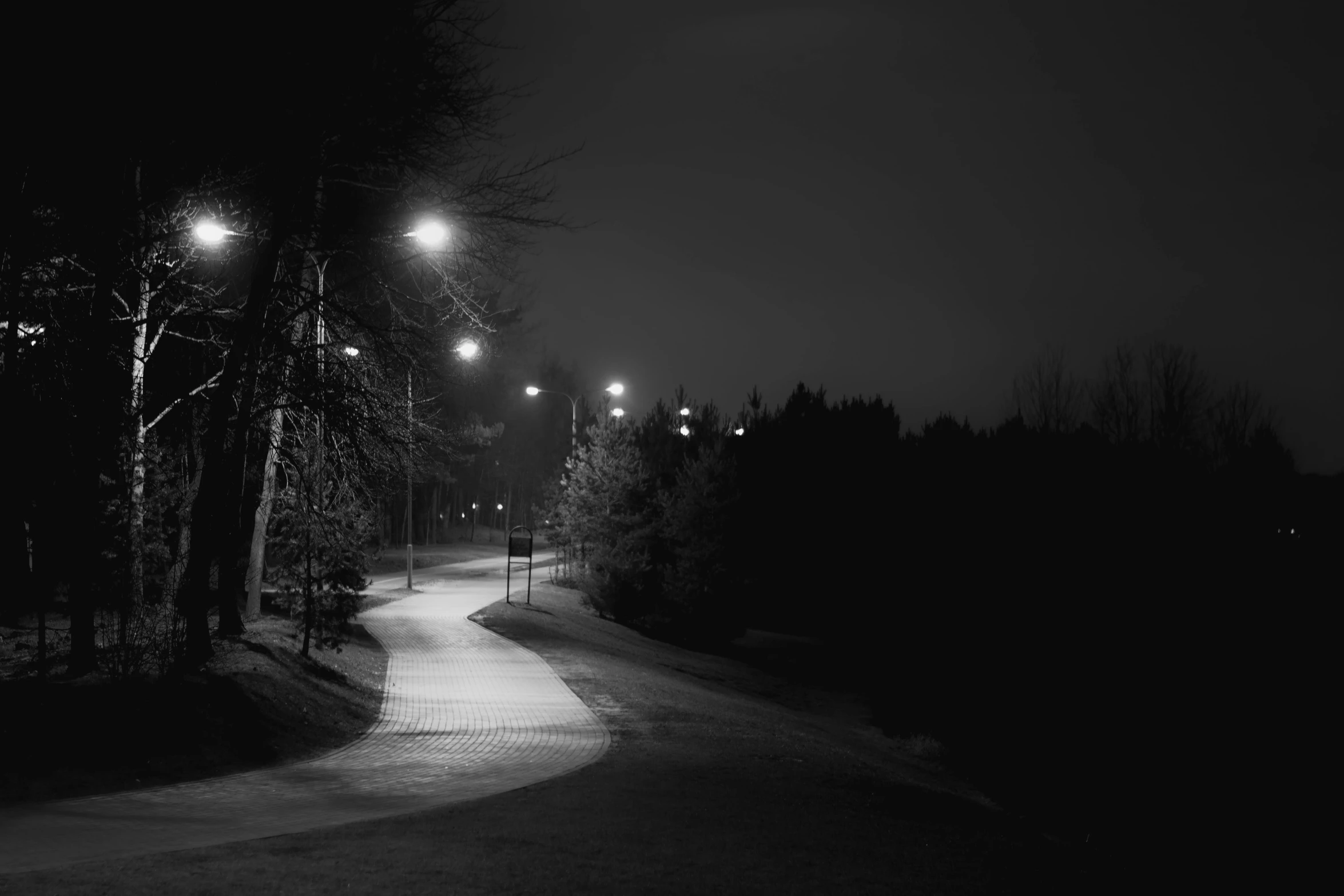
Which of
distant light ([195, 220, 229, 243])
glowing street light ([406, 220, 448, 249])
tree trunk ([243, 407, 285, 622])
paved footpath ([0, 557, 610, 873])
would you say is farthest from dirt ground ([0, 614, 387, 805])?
glowing street light ([406, 220, 448, 249])

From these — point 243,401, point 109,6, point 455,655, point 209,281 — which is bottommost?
point 455,655

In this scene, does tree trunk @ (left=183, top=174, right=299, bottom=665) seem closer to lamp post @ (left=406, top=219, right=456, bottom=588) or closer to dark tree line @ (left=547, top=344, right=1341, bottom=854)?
lamp post @ (left=406, top=219, right=456, bottom=588)

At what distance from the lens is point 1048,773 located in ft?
89.4

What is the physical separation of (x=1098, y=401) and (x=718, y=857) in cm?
6109

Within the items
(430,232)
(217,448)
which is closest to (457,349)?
(430,232)

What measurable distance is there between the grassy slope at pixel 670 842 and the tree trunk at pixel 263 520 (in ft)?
24.4

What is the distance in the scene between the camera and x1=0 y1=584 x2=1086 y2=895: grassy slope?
6840 millimetres

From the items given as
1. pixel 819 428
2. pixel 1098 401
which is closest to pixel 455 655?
pixel 819 428

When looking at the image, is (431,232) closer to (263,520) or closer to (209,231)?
(209,231)

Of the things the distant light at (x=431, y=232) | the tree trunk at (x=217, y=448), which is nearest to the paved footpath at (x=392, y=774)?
the tree trunk at (x=217, y=448)

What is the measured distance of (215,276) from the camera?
18.8 metres

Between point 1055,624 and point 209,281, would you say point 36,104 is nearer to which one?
point 209,281

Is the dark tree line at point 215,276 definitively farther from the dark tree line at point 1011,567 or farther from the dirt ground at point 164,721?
the dark tree line at point 1011,567

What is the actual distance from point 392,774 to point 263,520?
28.1 ft
